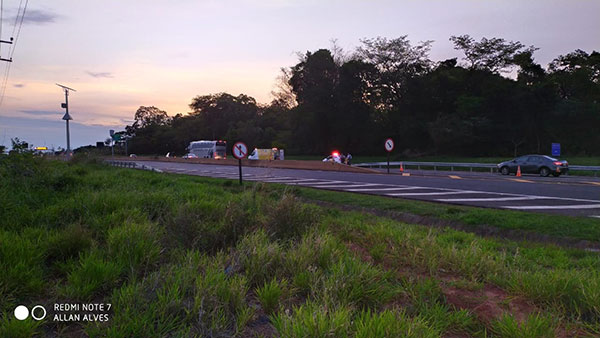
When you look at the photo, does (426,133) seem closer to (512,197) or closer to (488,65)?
(488,65)

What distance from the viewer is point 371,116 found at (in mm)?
54781

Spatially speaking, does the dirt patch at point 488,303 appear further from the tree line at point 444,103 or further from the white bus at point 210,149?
the white bus at point 210,149

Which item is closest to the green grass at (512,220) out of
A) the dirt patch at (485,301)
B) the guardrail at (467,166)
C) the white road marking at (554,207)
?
the white road marking at (554,207)

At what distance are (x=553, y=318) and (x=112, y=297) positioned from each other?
363 centimetres

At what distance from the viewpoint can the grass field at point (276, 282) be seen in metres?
2.98

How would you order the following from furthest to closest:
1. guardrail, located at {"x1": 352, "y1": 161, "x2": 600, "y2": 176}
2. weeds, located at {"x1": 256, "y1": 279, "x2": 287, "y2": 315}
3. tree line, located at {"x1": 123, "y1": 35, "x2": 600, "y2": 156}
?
tree line, located at {"x1": 123, "y1": 35, "x2": 600, "y2": 156} < guardrail, located at {"x1": 352, "y1": 161, "x2": 600, "y2": 176} < weeds, located at {"x1": 256, "y1": 279, "x2": 287, "y2": 315}

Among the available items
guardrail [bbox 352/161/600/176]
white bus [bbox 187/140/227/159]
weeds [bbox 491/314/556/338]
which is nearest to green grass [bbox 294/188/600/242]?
weeds [bbox 491/314/556/338]

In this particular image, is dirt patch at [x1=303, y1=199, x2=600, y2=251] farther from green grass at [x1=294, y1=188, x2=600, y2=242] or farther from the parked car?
the parked car

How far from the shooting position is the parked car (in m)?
25.0

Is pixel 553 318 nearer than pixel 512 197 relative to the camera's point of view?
Yes

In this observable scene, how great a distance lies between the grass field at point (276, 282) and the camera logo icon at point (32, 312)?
0.08m

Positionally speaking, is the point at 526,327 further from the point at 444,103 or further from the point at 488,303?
the point at 444,103

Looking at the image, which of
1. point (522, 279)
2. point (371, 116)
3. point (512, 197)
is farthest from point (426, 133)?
point (522, 279)

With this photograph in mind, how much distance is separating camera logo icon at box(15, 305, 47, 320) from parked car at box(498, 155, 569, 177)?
2816 cm
